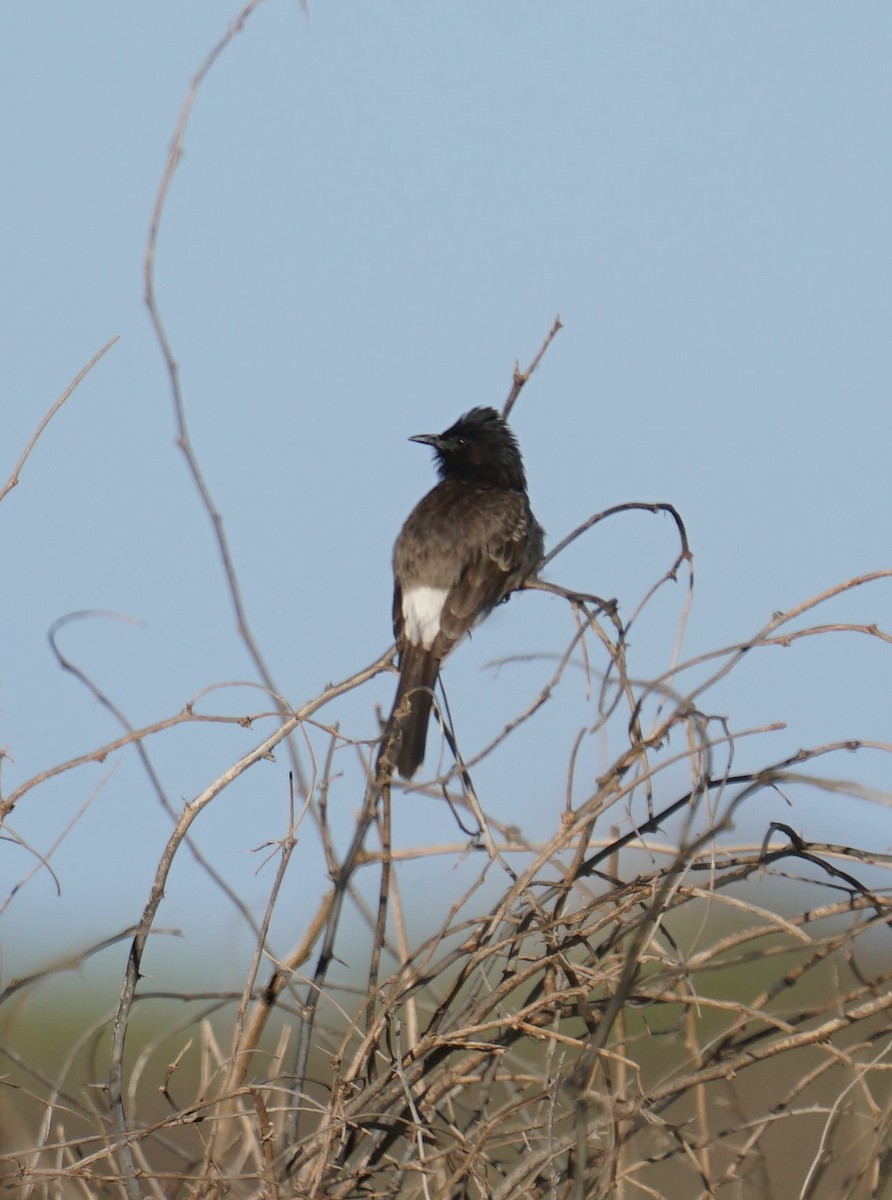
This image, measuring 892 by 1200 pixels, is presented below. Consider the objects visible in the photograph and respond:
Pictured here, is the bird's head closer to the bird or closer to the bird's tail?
the bird

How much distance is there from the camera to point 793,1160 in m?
5.98

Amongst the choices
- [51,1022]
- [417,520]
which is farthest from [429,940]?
[51,1022]

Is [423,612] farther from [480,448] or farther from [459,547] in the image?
[480,448]

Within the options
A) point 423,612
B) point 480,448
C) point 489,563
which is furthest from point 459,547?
point 480,448

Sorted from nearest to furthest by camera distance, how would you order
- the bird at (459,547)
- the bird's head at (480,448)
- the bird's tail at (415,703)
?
1. the bird's tail at (415,703)
2. the bird at (459,547)
3. the bird's head at (480,448)

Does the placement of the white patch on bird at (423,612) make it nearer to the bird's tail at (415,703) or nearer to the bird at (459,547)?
the bird at (459,547)

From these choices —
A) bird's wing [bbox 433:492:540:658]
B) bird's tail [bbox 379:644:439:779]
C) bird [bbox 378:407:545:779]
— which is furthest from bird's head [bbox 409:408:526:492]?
bird's tail [bbox 379:644:439:779]

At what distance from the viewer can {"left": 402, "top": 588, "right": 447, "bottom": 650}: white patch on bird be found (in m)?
5.59

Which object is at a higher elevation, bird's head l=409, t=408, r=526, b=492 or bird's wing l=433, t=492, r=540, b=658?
bird's head l=409, t=408, r=526, b=492

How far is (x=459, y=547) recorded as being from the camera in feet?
20.3

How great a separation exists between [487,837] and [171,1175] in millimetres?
834

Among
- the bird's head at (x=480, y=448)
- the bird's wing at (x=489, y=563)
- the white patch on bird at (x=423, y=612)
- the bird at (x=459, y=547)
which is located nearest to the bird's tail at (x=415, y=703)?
the bird at (x=459, y=547)

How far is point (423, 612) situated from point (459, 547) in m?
0.45

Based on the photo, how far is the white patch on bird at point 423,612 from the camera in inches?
220
